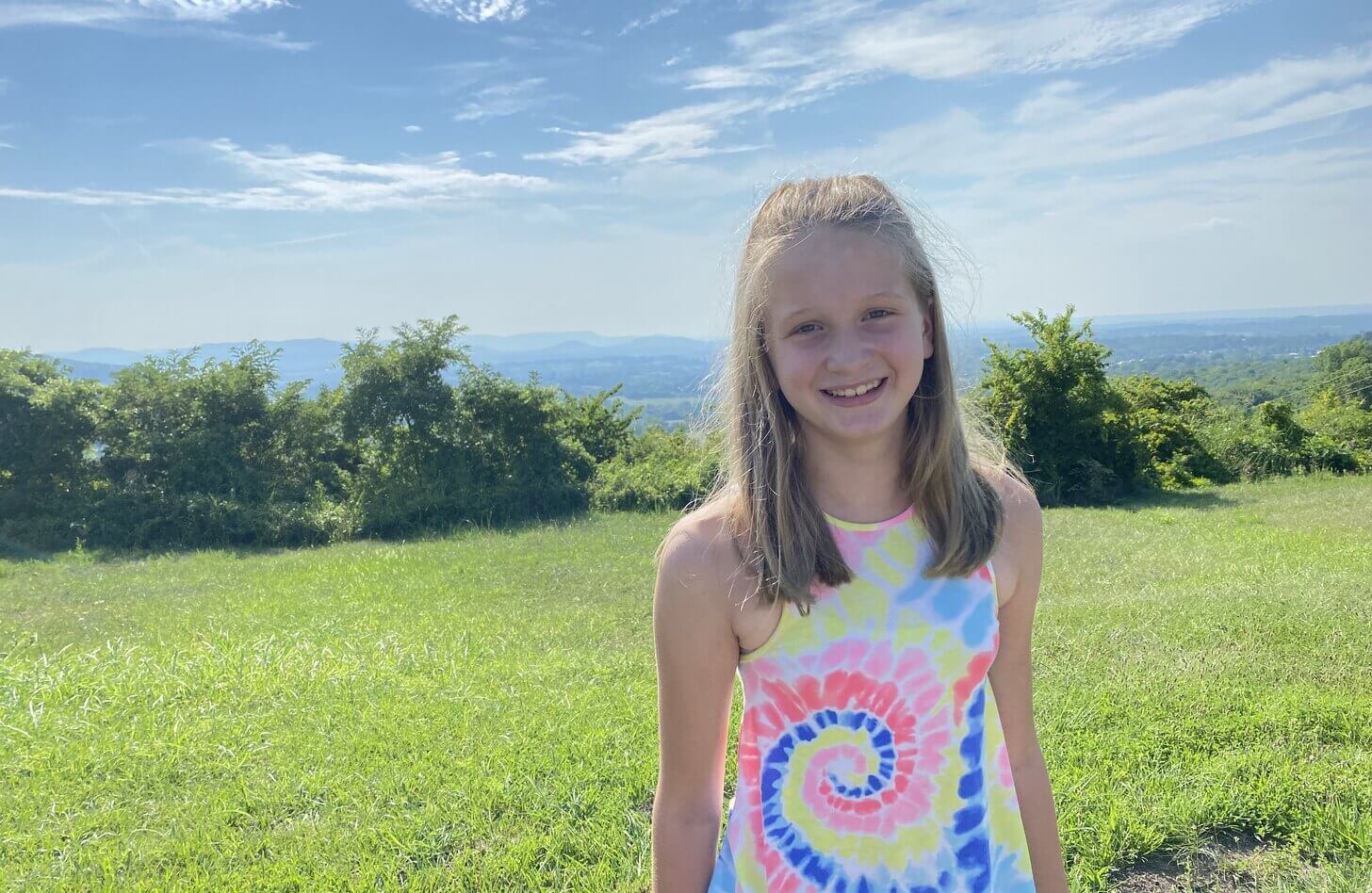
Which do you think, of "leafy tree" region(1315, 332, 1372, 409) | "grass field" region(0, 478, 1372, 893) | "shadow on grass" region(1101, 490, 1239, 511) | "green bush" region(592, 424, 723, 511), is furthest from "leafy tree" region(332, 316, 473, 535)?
"leafy tree" region(1315, 332, 1372, 409)

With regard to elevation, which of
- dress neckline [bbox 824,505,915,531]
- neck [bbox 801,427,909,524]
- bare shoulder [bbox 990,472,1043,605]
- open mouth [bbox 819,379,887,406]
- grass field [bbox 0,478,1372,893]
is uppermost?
open mouth [bbox 819,379,887,406]

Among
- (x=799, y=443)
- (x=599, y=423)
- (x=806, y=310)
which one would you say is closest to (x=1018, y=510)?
(x=799, y=443)

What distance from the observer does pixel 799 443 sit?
1.39 m

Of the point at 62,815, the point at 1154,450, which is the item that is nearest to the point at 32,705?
the point at 62,815

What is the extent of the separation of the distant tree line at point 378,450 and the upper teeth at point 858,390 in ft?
49.2

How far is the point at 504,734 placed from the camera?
14.7 feet

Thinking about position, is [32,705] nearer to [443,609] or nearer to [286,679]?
[286,679]

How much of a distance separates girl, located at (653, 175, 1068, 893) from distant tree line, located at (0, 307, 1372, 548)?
48.9ft

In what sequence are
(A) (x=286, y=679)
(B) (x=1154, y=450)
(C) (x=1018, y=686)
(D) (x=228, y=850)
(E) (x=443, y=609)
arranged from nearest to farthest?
(C) (x=1018, y=686)
(D) (x=228, y=850)
(A) (x=286, y=679)
(E) (x=443, y=609)
(B) (x=1154, y=450)

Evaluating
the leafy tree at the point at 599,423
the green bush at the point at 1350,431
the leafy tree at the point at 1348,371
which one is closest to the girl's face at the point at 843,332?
the leafy tree at the point at 599,423

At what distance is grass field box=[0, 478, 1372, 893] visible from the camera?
10.6 feet

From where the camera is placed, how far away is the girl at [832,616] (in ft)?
4.15

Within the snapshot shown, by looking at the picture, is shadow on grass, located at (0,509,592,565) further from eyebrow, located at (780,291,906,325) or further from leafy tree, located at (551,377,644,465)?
eyebrow, located at (780,291,906,325)

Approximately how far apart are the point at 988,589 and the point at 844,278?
51cm
